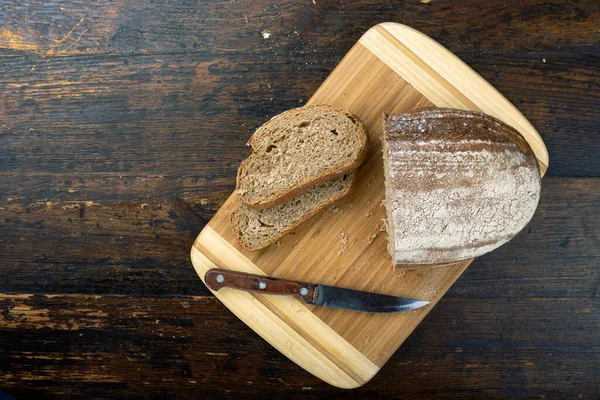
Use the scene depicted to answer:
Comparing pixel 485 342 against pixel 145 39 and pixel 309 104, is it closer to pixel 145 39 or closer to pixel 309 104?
pixel 309 104

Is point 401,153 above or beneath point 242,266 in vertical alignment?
above

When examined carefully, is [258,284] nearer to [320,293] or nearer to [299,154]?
[320,293]

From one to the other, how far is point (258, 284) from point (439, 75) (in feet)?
4.21

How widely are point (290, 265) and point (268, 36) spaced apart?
47.0 inches

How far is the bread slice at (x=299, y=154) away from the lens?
2092 mm

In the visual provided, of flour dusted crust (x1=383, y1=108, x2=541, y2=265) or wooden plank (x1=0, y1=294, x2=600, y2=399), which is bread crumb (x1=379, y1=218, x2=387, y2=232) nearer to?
flour dusted crust (x1=383, y1=108, x2=541, y2=265)

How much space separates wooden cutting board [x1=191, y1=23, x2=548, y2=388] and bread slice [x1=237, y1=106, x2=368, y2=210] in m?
0.13

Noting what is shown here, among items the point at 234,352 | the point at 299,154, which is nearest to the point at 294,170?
the point at 299,154

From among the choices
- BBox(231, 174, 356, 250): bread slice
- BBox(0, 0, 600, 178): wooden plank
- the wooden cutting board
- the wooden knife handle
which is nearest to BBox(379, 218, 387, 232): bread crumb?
the wooden cutting board

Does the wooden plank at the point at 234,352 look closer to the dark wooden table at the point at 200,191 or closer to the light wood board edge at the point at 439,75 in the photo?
the dark wooden table at the point at 200,191

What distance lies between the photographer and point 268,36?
7.94ft

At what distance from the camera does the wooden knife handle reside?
7.07ft

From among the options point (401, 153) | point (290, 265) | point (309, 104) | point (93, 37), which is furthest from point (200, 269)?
point (93, 37)

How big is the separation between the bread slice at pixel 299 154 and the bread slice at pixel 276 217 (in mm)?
62
